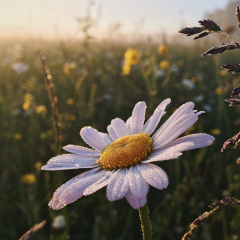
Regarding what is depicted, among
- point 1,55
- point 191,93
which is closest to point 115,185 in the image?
point 191,93

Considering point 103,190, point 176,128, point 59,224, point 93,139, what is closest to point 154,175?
point 176,128

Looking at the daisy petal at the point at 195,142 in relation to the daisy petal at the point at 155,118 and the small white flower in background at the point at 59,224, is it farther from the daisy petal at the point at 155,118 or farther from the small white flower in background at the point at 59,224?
the small white flower in background at the point at 59,224

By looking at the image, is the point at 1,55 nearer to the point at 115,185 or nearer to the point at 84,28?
the point at 84,28

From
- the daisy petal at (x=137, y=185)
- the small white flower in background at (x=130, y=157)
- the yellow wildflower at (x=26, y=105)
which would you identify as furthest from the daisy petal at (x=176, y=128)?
the yellow wildflower at (x=26, y=105)

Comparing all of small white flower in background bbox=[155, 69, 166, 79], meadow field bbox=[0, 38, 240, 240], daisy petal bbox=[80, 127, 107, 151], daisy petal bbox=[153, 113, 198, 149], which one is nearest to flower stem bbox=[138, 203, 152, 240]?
daisy petal bbox=[153, 113, 198, 149]

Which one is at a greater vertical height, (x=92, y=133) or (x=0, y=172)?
(x=92, y=133)

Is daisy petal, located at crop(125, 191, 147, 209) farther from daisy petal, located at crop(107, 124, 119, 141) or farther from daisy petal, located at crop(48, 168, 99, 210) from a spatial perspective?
daisy petal, located at crop(107, 124, 119, 141)

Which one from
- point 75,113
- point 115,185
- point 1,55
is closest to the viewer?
point 115,185
